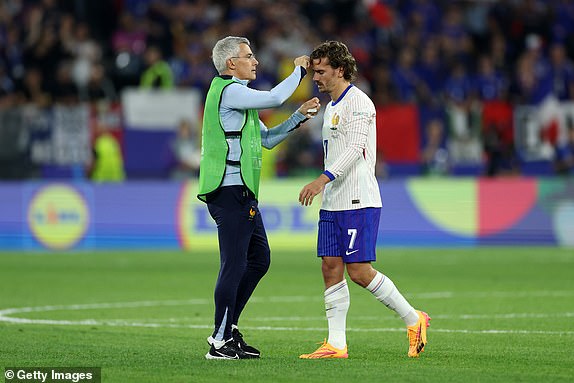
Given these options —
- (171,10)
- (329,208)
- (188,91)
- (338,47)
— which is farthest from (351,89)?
(171,10)

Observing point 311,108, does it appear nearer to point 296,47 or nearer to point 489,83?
point 296,47

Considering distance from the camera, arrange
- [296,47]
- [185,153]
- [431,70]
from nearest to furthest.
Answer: [185,153]
[296,47]
[431,70]

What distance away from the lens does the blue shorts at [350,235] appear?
30.9 feet

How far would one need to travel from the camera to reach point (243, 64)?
945 centimetres

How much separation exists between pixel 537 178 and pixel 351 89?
→ 1350cm

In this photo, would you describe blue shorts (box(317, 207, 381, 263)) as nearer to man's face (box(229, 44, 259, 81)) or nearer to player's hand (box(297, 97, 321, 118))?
player's hand (box(297, 97, 321, 118))

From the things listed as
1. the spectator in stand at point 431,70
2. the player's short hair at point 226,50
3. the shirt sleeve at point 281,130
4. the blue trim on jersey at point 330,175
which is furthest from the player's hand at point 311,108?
the spectator in stand at point 431,70

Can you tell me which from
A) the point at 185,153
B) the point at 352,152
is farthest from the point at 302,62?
the point at 185,153

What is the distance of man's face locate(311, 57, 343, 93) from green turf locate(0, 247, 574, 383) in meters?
2.08

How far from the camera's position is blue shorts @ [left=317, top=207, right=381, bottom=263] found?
30.9 feet

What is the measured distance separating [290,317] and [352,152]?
373cm

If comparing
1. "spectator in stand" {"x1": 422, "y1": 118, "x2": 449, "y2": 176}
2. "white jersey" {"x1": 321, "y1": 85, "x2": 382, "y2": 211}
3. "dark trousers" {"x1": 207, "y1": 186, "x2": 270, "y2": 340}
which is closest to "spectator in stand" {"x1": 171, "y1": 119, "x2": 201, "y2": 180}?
"spectator in stand" {"x1": 422, "y1": 118, "x2": 449, "y2": 176}

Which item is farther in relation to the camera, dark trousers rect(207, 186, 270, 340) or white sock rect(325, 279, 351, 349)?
white sock rect(325, 279, 351, 349)

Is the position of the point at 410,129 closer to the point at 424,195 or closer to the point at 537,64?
the point at 424,195
